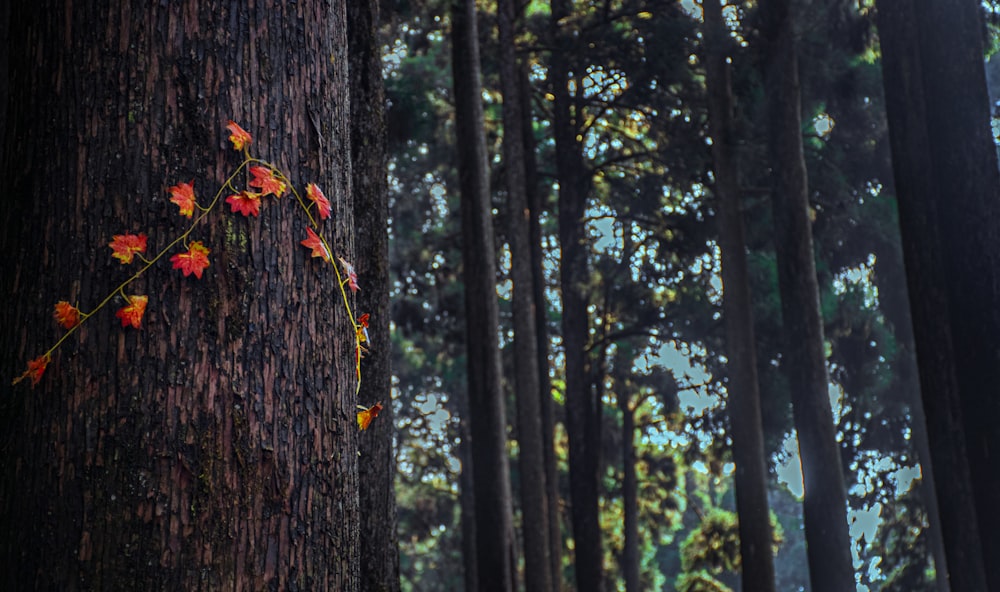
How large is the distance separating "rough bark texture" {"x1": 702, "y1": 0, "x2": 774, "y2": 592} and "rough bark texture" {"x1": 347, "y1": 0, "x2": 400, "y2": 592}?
8249mm

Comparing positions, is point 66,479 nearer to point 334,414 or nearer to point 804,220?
point 334,414

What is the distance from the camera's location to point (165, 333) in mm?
1839

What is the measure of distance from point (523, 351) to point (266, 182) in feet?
38.8

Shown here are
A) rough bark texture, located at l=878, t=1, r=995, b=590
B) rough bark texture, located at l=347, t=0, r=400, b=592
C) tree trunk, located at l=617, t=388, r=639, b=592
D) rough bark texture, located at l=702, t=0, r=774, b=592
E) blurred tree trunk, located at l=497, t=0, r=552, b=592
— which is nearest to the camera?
rough bark texture, located at l=347, t=0, r=400, b=592

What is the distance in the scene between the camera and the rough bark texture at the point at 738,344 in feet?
42.7

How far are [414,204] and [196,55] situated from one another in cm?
2319

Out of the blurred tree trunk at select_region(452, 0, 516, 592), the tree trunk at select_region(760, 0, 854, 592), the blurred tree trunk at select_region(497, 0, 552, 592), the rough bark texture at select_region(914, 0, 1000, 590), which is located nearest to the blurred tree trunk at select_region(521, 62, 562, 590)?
the blurred tree trunk at select_region(497, 0, 552, 592)

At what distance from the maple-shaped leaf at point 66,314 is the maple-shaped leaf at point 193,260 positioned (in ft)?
0.67

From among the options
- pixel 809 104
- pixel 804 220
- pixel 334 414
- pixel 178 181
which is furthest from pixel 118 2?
pixel 809 104

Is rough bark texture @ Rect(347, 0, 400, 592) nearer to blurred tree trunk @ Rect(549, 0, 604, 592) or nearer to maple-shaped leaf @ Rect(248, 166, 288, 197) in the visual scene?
maple-shaped leaf @ Rect(248, 166, 288, 197)

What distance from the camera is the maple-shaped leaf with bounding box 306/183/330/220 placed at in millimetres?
2057

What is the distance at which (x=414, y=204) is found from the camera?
25.0m

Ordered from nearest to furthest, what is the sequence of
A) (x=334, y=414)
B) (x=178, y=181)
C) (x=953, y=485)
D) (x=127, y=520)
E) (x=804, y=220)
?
(x=127, y=520) → (x=178, y=181) → (x=334, y=414) → (x=953, y=485) → (x=804, y=220)

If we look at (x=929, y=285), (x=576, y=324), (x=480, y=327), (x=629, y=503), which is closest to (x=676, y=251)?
(x=576, y=324)
